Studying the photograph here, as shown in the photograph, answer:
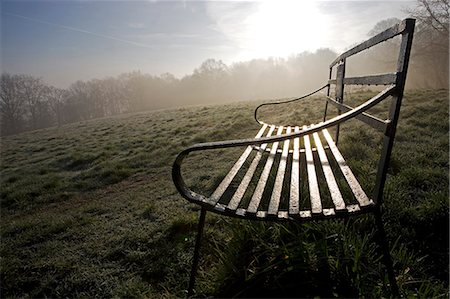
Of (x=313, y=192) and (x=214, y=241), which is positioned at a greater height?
(x=313, y=192)

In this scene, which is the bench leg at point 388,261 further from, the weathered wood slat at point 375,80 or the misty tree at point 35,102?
the misty tree at point 35,102

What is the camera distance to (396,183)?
269 centimetres

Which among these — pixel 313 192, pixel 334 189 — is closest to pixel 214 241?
pixel 313 192

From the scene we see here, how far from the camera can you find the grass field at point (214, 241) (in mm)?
1604

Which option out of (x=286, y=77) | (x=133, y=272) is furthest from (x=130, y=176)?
(x=286, y=77)

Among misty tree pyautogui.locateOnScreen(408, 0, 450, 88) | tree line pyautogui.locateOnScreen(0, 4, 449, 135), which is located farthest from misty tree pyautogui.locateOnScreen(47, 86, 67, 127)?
misty tree pyautogui.locateOnScreen(408, 0, 450, 88)

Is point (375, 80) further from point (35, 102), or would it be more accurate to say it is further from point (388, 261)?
point (35, 102)

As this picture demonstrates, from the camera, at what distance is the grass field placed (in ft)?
5.26

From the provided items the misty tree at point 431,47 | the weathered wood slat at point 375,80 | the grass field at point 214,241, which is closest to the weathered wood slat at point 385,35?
the weathered wood slat at point 375,80

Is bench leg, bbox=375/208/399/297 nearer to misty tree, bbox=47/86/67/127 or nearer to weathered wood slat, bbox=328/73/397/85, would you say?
weathered wood slat, bbox=328/73/397/85

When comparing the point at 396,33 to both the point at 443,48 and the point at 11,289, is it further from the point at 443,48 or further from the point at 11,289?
the point at 443,48

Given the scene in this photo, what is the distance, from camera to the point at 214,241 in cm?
196

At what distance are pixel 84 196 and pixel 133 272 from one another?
2542 millimetres

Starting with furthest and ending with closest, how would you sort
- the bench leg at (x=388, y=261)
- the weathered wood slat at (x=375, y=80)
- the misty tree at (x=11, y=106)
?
the misty tree at (x=11, y=106) < the weathered wood slat at (x=375, y=80) < the bench leg at (x=388, y=261)
